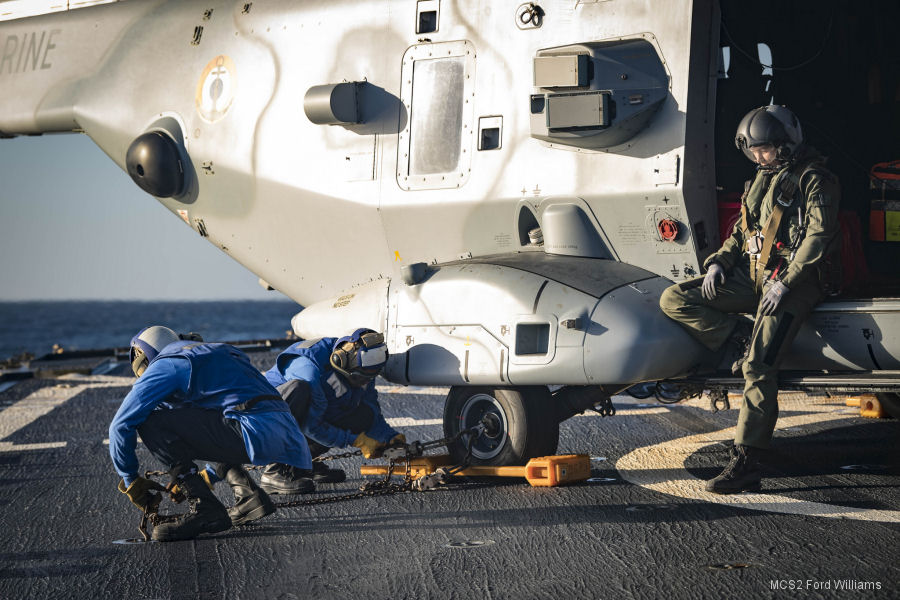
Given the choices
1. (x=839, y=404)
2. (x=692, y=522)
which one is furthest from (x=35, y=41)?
(x=839, y=404)

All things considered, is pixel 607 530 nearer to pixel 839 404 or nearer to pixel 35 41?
pixel 839 404

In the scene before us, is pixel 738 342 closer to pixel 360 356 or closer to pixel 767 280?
pixel 767 280

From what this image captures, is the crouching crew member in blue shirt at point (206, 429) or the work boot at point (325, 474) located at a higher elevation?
the crouching crew member in blue shirt at point (206, 429)

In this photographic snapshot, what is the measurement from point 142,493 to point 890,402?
6.20m

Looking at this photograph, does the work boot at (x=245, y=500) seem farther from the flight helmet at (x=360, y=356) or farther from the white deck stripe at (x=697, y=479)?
the white deck stripe at (x=697, y=479)

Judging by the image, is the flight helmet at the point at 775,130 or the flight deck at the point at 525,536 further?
the flight helmet at the point at 775,130

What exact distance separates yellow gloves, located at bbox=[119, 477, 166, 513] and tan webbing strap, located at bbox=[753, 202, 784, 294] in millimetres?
3836

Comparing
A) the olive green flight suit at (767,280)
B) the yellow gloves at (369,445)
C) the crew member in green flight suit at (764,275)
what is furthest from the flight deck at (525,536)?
the olive green flight suit at (767,280)

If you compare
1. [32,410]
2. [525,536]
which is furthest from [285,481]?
[32,410]

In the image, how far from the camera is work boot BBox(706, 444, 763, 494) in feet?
20.0

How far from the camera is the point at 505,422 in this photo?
23.0 feet

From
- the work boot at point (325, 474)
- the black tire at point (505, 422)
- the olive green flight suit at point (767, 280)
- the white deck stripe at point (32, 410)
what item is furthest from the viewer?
the white deck stripe at point (32, 410)

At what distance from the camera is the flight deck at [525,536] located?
4.55 meters

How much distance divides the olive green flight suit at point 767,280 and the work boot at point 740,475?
86 millimetres
